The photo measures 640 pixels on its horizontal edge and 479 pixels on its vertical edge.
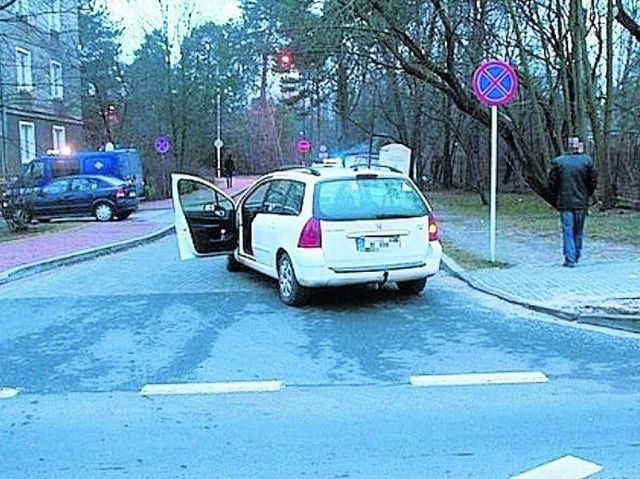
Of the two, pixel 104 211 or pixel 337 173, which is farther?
pixel 104 211

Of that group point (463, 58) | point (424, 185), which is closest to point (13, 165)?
point (463, 58)

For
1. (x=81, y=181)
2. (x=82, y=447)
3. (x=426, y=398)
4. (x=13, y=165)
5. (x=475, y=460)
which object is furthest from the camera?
(x=13, y=165)

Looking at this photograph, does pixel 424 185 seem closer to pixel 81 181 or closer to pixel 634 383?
pixel 81 181

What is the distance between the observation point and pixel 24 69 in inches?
1245

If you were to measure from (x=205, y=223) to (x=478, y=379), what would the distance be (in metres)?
6.04

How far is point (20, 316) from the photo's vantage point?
925 centimetres

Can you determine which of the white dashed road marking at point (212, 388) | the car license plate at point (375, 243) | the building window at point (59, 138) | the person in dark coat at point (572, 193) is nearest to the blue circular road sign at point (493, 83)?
the person in dark coat at point (572, 193)

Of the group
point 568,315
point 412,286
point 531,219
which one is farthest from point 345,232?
point 531,219


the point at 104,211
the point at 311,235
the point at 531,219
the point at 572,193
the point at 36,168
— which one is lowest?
the point at 531,219

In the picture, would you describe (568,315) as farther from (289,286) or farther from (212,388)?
(212,388)

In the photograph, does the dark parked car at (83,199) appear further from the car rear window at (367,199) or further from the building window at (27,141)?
the car rear window at (367,199)

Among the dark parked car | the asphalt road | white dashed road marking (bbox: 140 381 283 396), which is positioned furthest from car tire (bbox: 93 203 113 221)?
white dashed road marking (bbox: 140 381 283 396)

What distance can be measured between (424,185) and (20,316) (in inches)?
1341

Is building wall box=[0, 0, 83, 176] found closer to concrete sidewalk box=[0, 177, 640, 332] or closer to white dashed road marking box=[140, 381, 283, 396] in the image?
concrete sidewalk box=[0, 177, 640, 332]
